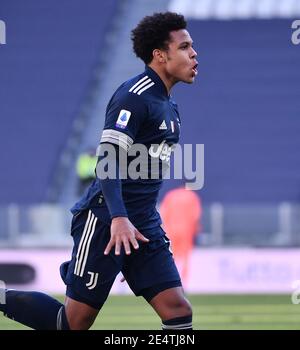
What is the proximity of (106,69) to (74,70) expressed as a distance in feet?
2.30

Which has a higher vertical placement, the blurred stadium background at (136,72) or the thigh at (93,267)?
the blurred stadium background at (136,72)

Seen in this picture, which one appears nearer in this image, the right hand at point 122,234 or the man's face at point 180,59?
the right hand at point 122,234

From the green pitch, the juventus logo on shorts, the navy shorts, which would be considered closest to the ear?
the navy shorts

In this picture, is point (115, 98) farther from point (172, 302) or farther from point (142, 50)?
point (172, 302)

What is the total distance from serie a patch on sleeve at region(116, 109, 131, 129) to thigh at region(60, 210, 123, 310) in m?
0.57

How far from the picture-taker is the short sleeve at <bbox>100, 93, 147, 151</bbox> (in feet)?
18.7

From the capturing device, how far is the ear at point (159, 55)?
6.05 m

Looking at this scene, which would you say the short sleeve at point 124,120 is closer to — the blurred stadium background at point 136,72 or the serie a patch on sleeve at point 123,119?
the serie a patch on sleeve at point 123,119

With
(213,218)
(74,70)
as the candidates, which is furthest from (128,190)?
(74,70)

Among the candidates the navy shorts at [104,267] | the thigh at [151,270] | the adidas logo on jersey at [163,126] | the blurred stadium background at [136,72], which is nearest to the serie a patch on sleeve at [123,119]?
the adidas logo on jersey at [163,126]

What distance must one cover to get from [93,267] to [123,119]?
0.85m

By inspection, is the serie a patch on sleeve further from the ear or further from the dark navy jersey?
the ear

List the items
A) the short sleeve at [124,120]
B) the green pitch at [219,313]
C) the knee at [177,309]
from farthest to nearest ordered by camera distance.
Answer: the green pitch at [219,313]
the knee at [177,309]
the short sleeve at [124,120]

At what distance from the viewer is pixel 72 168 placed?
21234mm
